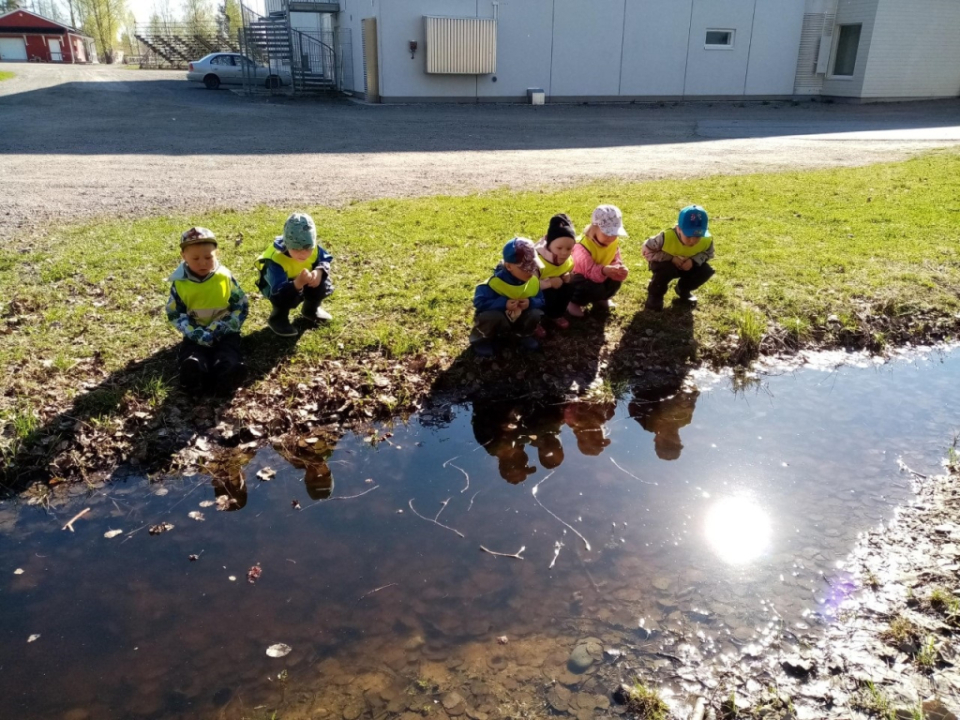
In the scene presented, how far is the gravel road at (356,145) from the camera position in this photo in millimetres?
10328

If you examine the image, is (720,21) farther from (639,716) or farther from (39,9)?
(39,9)

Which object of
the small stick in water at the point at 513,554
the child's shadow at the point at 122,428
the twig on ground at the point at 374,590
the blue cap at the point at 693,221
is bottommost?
the twig on ground at the point at 374,590

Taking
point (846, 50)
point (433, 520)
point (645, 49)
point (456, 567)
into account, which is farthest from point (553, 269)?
point (846, 50)

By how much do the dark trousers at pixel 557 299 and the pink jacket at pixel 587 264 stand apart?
16 centimetres

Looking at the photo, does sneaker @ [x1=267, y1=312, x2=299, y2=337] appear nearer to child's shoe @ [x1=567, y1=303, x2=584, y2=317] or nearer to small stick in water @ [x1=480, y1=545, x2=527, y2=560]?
child's shoe @ [x1=567, y1=303, x2=584, y2=317]

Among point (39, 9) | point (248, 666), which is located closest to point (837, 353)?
point (248, 666)

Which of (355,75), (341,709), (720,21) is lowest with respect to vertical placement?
(341,709)

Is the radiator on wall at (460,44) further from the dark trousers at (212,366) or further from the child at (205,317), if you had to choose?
the dark trousers at (212,366)

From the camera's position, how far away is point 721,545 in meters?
Result: 3.79

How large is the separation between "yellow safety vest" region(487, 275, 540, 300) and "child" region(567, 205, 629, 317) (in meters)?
0.68

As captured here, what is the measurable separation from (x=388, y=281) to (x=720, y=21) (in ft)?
77.0

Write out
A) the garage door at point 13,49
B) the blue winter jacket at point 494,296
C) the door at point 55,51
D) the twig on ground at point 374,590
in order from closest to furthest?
the twig on ground at point 374,590 → the blue winter jacket at point 494,296 → the garage door at point 13,49 → the door at point 55,51

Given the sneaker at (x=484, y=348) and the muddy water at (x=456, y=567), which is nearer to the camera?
the muddy water at (x=456, y=567)

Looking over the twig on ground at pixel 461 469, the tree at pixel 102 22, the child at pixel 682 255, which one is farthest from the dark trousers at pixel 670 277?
the tree at pixel 102 22
